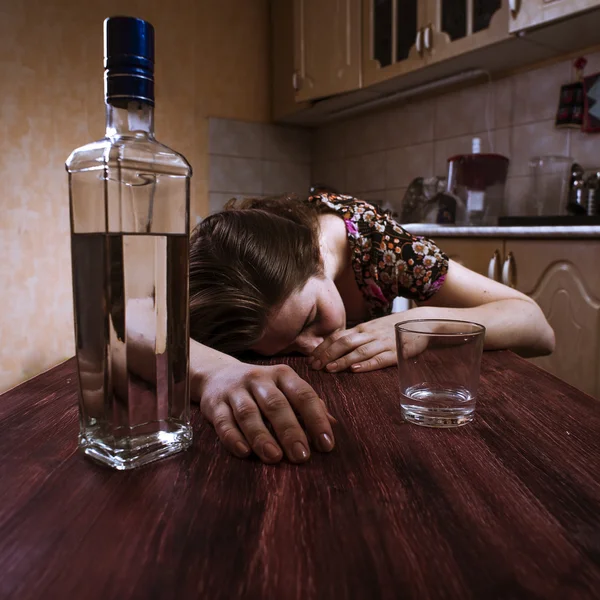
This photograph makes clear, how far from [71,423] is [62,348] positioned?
2.49 metres

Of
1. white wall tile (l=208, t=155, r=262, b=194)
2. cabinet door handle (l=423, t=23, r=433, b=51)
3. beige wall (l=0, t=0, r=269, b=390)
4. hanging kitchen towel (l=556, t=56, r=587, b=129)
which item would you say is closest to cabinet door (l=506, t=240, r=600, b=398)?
hanging kitchen towel (l=556, t=56, r=587, b=129)

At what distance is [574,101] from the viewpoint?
2.07m

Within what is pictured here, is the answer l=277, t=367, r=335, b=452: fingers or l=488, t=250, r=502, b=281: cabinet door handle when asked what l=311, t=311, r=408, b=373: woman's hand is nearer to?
l=277, t=367, r=335, b=452: fingers

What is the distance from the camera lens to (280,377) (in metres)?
0.45

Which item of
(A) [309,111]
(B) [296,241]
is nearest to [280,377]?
(B) [296,241]

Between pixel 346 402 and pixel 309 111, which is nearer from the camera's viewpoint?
pixel 346 402

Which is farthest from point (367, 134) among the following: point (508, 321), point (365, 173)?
point (508, 321)

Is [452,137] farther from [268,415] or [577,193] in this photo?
[268,415]

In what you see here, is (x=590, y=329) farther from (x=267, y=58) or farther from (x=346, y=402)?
(x=267, y=58)

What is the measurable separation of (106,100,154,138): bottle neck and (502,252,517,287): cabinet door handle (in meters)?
1.56

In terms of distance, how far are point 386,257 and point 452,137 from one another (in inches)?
65.2

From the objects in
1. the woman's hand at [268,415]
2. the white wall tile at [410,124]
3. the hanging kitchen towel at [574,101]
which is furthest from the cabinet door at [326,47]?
the woman's hand at [268,415]

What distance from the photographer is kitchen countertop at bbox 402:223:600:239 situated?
1533 millimetres

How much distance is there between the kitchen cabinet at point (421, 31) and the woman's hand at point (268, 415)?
1.88m
